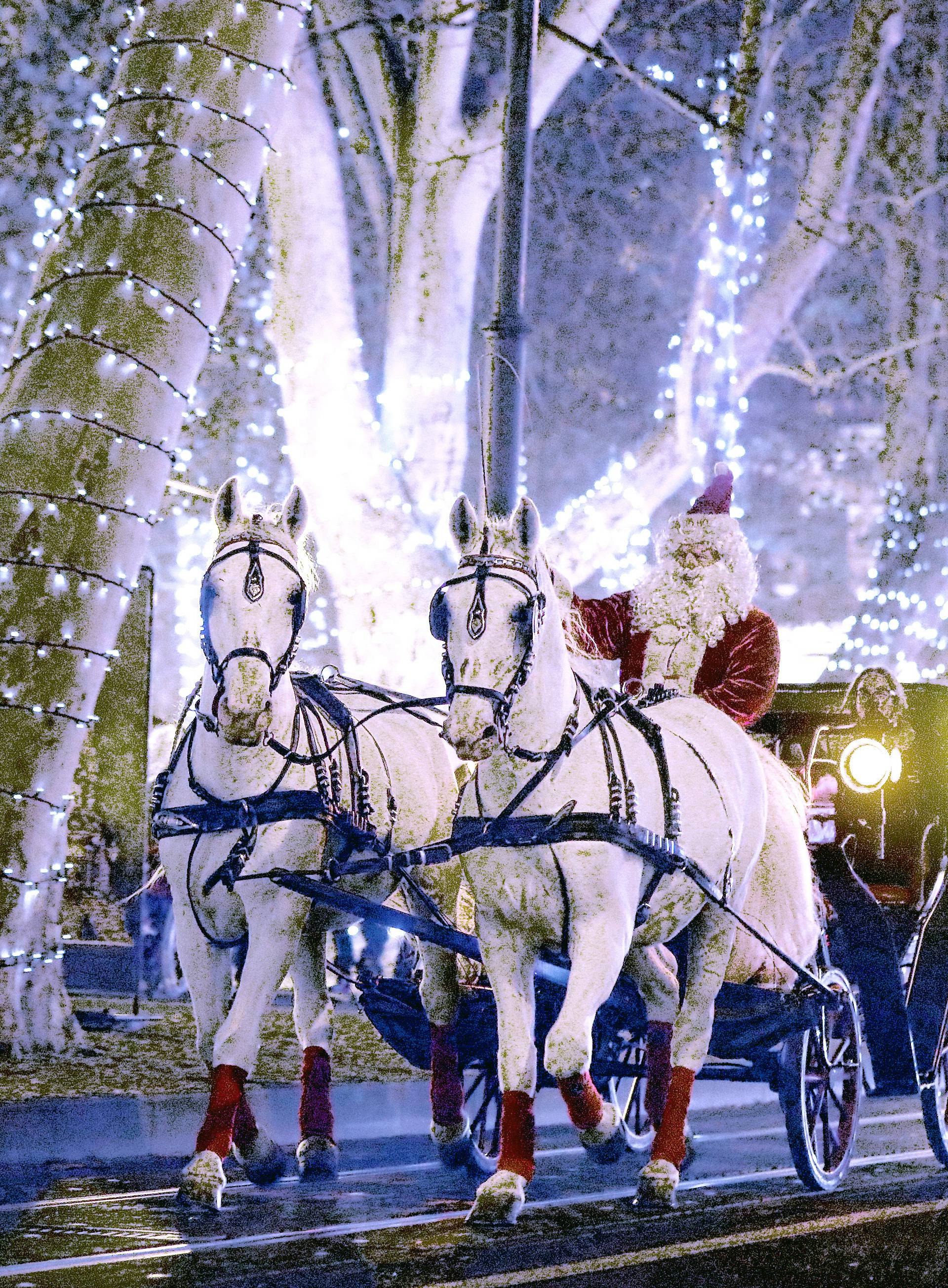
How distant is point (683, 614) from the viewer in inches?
308

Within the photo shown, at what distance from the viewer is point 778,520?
89.1ft

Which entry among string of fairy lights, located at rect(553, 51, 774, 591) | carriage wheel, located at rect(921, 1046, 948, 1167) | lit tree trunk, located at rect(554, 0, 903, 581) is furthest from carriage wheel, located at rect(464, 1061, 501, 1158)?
string of fairy lights, located at rect(553, 51, 774, 591)

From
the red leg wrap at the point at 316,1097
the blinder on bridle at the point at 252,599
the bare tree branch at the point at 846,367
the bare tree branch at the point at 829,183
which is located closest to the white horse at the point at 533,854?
the blinder on bridle at the point at 252,599

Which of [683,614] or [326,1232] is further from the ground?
[683,614]

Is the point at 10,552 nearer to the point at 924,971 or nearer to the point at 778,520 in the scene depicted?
the point at 924,971

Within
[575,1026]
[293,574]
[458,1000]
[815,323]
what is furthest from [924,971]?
[815,323]

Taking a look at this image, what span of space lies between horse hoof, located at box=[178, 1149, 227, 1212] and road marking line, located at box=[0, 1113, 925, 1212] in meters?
0.67

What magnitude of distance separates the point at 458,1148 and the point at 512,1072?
132cm

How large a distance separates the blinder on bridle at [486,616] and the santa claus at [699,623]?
5.48ft

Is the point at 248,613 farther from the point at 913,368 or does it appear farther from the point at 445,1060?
the point at 913,368

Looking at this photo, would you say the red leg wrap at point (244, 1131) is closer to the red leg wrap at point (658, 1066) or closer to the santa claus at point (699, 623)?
the red leg wrap at point (658, 1066)

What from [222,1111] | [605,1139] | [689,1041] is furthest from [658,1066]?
[222,1111]

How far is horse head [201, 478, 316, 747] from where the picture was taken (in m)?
6.04

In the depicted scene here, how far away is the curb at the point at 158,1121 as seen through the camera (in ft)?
25.0
